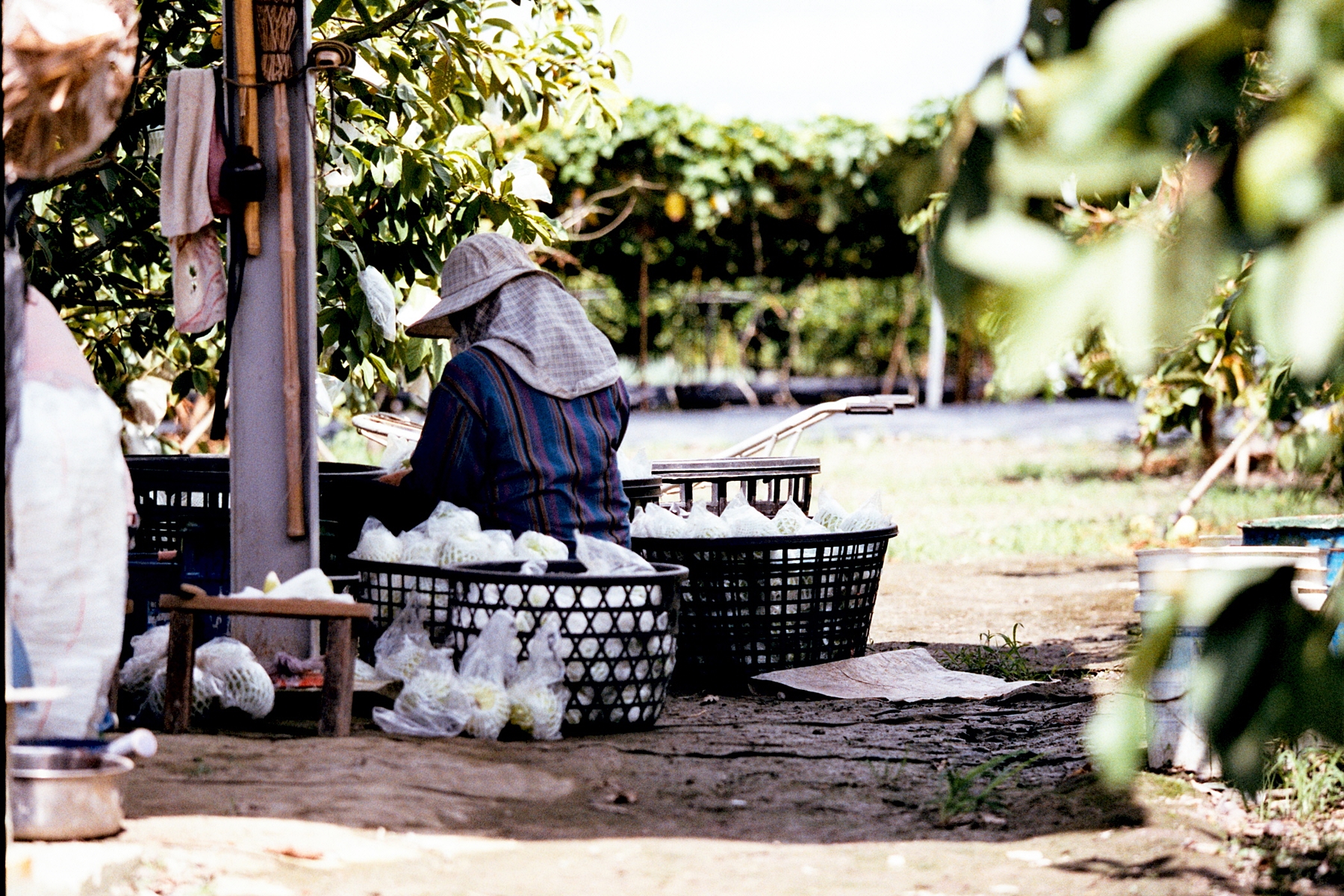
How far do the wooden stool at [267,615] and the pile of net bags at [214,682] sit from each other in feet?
0.23

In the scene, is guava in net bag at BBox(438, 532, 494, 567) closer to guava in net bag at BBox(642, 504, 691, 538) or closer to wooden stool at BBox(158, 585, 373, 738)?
wooden stool at BBox(158, 585, 373, 738)

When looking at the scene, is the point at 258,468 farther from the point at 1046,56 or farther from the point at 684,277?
the point at 684,277

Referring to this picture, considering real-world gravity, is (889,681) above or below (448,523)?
below

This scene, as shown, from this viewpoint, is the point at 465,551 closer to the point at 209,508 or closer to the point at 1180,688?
the point at 209,508

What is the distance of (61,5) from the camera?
2.49m

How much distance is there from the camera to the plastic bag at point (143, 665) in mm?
3447

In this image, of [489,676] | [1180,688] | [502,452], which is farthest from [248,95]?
[1180,688]

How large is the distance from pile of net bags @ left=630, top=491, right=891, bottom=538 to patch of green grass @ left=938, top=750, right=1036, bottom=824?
1.08 meters

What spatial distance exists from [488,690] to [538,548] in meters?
0.51

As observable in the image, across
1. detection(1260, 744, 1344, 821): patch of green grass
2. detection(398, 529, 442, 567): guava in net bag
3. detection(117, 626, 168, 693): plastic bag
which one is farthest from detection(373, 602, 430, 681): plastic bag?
detection(1260, 744, 1344, 821): patch of green grass

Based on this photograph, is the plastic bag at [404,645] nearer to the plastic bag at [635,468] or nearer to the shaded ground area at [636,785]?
the shaded ground area at [636,785]

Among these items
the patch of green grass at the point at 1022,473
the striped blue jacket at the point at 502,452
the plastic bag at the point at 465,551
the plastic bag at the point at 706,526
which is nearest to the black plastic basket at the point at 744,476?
the plastic bag at the point at 706,526

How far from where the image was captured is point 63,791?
2.33 m

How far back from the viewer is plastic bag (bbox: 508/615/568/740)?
340 cm
